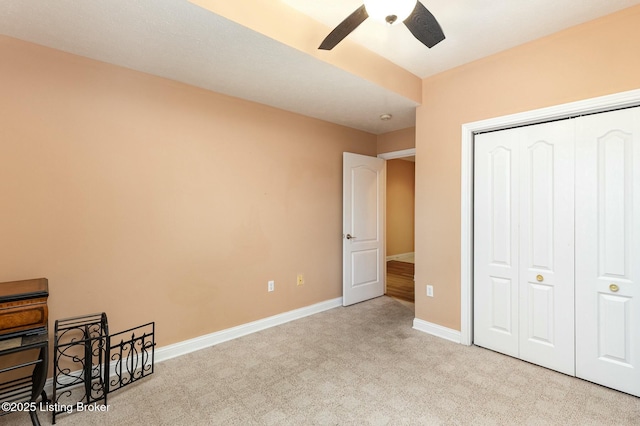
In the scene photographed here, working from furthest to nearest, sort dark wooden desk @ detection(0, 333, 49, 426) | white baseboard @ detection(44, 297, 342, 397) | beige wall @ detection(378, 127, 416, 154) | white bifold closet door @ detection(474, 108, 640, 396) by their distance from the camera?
1. beige wall @ detection(378, 127, 416, 154)
2. white baseboard @ detection(44, 297, 342, 397)
3. white bifold closet door @ detection(474, 108, 640, 396)
4. dark wooden desk @ detection(0, 333, 49, 426)

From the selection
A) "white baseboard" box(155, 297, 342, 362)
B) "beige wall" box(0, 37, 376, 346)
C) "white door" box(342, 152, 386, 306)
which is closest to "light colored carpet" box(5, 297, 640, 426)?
"white baseboard" box(155, 297, 342, 362)

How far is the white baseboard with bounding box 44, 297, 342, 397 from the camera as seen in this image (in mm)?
2584

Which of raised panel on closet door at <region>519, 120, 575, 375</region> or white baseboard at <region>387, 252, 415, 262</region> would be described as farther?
white baseboard at <region>387, 252, 415, 262</region>

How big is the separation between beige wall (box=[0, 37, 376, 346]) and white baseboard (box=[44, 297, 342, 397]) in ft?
0.23

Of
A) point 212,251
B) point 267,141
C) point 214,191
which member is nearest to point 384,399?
point 212,251

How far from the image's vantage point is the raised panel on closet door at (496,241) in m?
2.63

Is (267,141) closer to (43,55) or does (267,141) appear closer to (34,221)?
(43,55)

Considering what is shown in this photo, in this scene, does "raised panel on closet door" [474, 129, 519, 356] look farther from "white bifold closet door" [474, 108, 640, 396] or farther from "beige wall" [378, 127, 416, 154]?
"beige wall" [378, 127, 416, 154]

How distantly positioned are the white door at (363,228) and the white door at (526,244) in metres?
1.59

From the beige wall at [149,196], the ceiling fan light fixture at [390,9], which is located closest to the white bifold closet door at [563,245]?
the ceiling fan light fixture at [390,9]

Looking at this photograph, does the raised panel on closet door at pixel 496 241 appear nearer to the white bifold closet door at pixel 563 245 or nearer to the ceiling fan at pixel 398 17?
the white bifold closet door at pixel 563 245

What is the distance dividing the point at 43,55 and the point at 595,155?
158 inches

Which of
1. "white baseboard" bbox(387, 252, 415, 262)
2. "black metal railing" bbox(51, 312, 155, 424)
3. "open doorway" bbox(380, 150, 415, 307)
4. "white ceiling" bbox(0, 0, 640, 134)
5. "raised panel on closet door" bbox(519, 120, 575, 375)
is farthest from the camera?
"white baseboard" bbox(387, 252, 415, 262)

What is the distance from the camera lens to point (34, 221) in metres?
2.08
